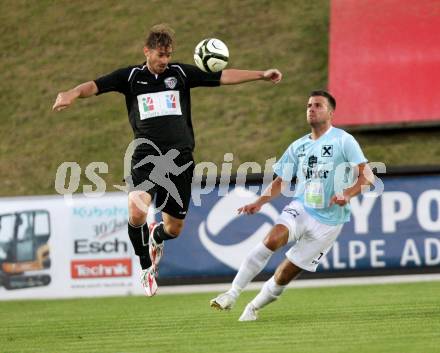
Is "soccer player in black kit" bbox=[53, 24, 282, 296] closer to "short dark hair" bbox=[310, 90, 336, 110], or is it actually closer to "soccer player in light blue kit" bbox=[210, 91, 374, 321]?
"short dark hair" bbox=[310, 90, 336, 110]

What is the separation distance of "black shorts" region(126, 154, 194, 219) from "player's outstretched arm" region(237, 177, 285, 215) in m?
0.85

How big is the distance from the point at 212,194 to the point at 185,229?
70 centimetres

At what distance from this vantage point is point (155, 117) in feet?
32.9

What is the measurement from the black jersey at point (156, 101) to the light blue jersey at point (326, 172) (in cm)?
123

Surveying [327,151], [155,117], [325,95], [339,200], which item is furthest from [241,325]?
[325,95]

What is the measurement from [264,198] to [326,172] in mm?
640

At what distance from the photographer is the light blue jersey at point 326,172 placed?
9.71 m

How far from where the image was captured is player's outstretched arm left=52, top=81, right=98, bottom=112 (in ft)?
30.5

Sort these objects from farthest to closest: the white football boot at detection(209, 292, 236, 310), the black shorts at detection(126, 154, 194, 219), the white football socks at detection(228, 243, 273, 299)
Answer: the black shorts at detection(126, 154, 194, 219) → the white football socks at detection(228, 243, 273, 299) → the white football boot at detection(209, 292, 236, 310)

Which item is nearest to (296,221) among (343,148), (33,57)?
(343,148)

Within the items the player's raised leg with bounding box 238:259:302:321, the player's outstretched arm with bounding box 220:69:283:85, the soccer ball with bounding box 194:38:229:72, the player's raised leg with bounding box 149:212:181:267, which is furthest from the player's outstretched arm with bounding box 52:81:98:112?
the player's raised leg with bounding box 238:259:302:321

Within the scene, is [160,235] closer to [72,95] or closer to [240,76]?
[240,76]

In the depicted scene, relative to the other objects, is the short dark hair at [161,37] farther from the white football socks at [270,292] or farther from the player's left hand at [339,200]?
the white football socks at [270,292]

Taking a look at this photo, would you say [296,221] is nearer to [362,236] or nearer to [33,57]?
[362,236]
